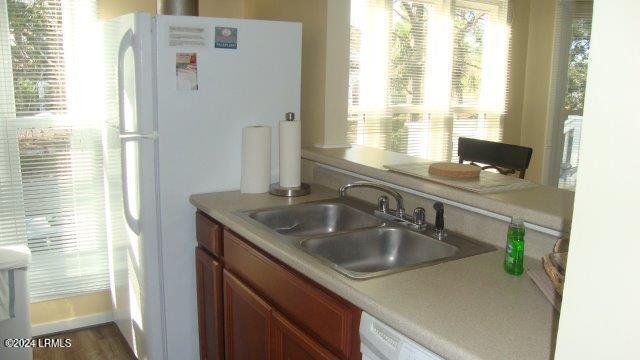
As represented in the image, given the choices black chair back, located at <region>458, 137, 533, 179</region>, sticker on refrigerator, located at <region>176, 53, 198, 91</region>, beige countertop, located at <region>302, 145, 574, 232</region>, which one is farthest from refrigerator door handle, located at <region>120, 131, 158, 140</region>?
black chair back, located at <region>458, 137, 533, 179</region>

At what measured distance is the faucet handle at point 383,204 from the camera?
198 centimetres

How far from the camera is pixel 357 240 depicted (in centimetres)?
183

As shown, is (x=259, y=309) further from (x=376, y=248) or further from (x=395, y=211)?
(x=395, y=211)

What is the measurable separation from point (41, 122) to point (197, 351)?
1.40m

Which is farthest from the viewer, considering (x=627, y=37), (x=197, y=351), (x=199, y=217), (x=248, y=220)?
(x=197, y=351)

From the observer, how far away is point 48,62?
8.76 ft

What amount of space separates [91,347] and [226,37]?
69.5 inches

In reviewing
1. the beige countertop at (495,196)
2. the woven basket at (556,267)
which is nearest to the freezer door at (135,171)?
the beige countertop at (495,196)

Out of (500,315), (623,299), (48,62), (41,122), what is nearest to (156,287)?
(41,122)

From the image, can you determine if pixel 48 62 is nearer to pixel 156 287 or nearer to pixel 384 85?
pixel 156 287

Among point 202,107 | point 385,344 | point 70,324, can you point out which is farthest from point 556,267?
point 70,324

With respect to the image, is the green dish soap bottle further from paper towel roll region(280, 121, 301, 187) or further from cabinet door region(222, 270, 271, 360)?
paper towel roll region(280, 121, 301, 187)

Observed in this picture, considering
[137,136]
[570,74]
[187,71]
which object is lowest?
[137,136]

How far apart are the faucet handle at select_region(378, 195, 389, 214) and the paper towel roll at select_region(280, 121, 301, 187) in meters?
0.49
